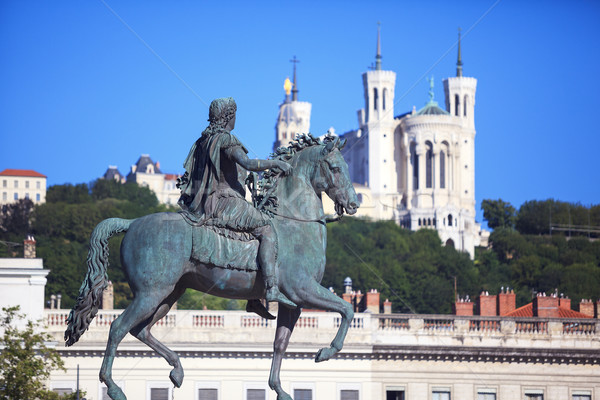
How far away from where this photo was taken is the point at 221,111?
52.5 ft

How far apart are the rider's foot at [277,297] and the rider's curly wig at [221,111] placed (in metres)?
1.87

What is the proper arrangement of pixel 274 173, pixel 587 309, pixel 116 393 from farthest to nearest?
pixel 587 309 → pixel 274 173 → pixel 116 393

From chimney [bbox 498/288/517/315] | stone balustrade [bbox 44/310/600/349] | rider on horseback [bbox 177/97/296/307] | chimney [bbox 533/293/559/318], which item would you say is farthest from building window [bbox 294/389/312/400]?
rider on horseback [bbox 177/97/296/307]

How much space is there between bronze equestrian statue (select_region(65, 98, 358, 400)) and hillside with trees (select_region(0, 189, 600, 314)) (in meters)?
72.1

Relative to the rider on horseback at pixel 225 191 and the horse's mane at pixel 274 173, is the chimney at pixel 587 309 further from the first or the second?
the rider on horseback at pixel 225 191

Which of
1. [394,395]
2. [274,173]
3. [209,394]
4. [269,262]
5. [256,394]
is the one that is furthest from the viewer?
[394,395]

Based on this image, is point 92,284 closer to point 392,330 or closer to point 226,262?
point 226,262

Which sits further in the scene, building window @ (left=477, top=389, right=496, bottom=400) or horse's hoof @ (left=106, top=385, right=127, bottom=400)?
building window @ (left=477, top=389, right=496, bottom=400)

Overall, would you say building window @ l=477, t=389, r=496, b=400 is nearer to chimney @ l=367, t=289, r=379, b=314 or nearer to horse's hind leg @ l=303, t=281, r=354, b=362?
chimney @ l=367, t=289, r=379, b=314

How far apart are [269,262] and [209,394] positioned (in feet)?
96.1

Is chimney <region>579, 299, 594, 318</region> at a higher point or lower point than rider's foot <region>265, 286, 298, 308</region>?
higher

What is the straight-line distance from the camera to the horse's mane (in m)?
15.9

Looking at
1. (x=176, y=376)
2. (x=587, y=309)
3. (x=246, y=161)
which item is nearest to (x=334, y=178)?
(x=246, y=161)

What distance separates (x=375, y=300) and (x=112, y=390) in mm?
37683
